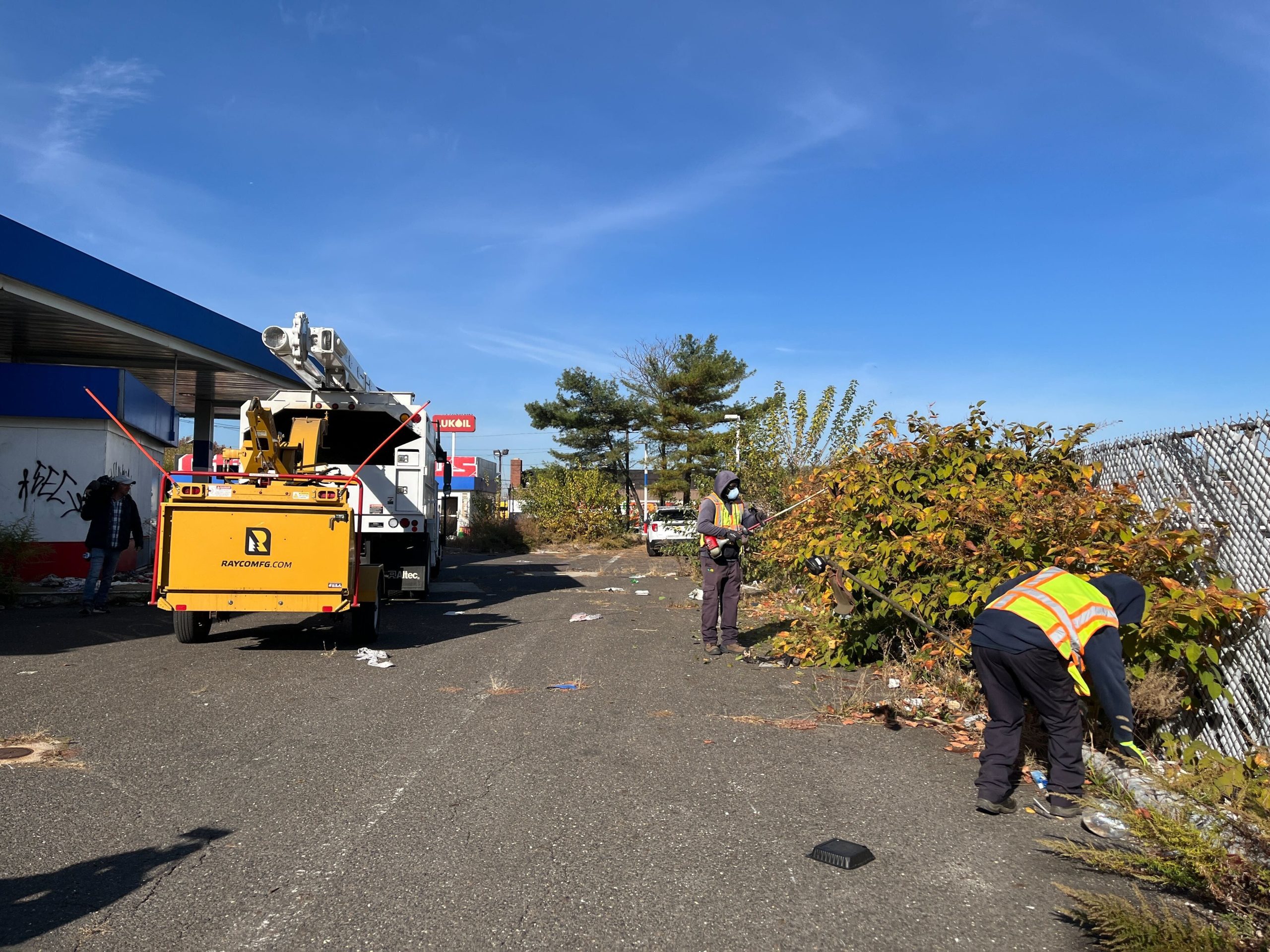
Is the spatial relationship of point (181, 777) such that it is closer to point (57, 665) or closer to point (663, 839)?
point (663, 839)

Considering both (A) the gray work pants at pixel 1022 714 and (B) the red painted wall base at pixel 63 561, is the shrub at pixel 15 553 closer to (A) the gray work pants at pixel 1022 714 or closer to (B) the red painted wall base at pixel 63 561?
(B) the red painted wall base at pixel 63 561

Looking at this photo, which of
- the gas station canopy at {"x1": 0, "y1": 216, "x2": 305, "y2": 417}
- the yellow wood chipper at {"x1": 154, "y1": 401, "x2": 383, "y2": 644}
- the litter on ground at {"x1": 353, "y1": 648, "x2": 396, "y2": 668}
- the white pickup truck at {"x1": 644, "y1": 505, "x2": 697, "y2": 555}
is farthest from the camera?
the white pickup truck at {"x1": 644, "y1": 505, "x2": 697, "y2": 555}

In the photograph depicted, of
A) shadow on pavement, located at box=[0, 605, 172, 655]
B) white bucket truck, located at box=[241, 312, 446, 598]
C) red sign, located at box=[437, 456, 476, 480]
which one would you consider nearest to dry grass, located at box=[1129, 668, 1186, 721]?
shadow on pavement, located at box=[0, 605, 172, 655]

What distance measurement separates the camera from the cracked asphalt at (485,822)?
351cm

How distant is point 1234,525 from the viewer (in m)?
5.68

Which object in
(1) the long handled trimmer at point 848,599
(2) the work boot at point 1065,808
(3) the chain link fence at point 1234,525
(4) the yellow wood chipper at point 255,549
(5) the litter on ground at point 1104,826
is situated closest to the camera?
(5) the litter on ground at point 1104,826

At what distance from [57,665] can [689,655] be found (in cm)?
581

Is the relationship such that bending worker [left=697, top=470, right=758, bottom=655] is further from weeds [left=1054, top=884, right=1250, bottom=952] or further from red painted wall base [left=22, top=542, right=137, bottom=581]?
red painted wall base [left=22, top=542, right=137, bottom=581]

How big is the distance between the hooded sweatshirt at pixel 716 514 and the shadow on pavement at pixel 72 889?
593 cm

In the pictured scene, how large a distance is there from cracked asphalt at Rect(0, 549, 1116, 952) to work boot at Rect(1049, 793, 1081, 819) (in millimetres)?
69

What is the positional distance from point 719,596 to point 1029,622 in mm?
5164

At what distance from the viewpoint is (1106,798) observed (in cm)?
491

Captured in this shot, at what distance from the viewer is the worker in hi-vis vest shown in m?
4.71

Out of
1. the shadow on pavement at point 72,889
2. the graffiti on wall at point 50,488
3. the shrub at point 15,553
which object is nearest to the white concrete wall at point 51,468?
the graffiti on wall at point 50,488
